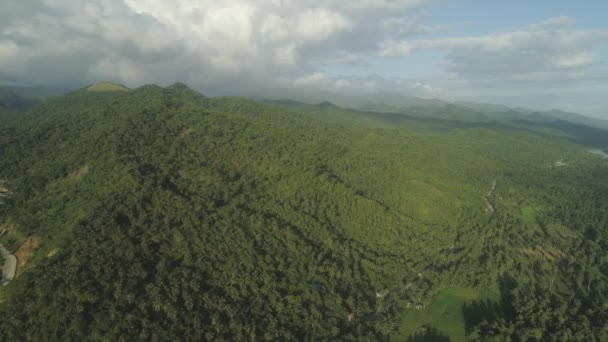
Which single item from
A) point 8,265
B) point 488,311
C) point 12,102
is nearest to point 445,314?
point 488,311

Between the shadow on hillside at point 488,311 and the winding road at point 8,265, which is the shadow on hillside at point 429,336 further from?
the winding road at point 8,265

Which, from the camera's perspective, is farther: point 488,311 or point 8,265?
point 488,311

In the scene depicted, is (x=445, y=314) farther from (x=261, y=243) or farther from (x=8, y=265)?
(x=8, y=265)

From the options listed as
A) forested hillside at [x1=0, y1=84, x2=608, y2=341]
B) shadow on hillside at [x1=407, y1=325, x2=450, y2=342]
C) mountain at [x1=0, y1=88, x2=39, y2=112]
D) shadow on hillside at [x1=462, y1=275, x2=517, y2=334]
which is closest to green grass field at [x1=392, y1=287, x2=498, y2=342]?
forested hillside at [x1=0, y1=84, x2=608, y2=341]

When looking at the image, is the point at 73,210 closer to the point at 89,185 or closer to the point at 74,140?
the point at 89,185

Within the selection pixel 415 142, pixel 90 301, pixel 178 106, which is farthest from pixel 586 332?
pixel 415 142
